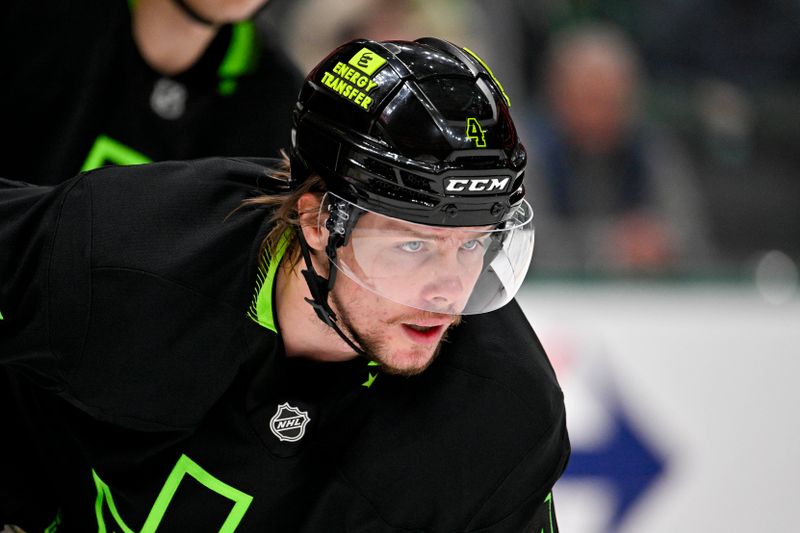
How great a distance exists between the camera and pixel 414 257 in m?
1.60

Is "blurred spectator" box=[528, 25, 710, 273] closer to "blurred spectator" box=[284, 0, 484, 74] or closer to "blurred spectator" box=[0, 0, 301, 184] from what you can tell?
"blurred spectator" box=[284, 0, 484, 74]

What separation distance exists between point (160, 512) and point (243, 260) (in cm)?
44

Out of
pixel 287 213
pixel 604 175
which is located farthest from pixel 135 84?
pixel 604 175

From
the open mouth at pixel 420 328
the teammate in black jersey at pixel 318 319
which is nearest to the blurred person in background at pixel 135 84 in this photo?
the teammate in black jersey at pixel 318 319

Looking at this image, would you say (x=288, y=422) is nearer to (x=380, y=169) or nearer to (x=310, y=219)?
(x=310, y=219)

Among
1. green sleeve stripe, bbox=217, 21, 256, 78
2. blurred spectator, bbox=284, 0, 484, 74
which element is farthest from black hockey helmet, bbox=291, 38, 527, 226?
blurred spectator, bbox=284, 0, 484, 74

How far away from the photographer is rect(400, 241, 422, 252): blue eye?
1.60m

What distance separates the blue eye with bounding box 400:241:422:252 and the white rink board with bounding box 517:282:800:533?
1.51m

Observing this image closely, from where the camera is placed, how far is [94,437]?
72.3 inches

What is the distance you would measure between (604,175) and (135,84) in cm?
157

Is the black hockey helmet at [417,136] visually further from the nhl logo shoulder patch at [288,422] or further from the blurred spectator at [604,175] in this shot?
the blurred spectator at [604,175]

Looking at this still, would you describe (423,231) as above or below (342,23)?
above

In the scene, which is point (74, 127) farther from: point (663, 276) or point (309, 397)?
point (663, 276)

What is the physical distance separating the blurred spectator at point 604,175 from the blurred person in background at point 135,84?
3.38 feet
